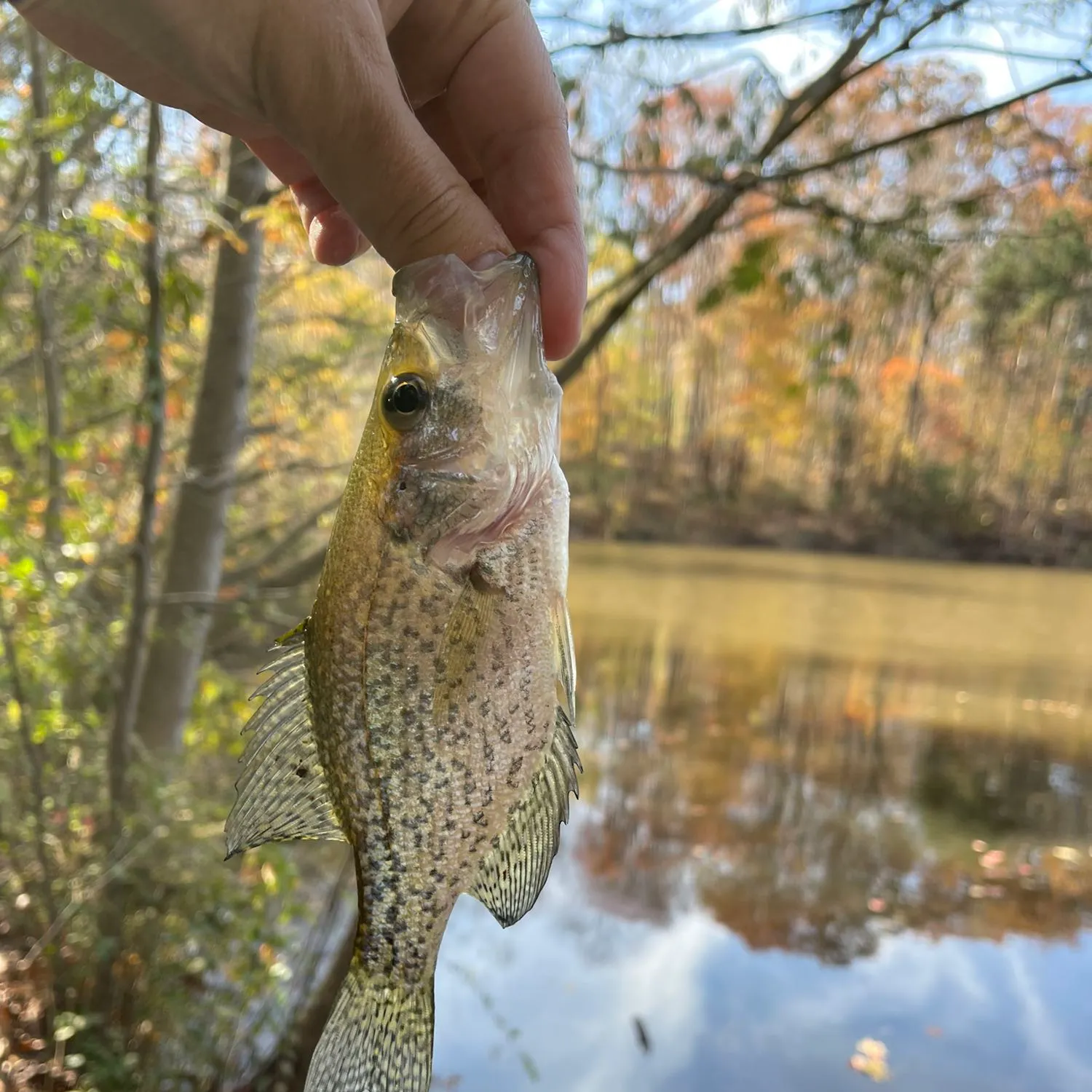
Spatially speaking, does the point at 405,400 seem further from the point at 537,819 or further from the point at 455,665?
the point at 537,819

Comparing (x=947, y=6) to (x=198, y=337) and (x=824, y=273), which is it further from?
(x=198, y=337)

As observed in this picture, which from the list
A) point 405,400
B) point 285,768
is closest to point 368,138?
point 405,400

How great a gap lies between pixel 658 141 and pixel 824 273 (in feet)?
2.97

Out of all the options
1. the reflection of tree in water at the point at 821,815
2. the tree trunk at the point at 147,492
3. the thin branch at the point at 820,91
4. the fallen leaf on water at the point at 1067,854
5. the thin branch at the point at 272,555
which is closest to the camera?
the thin branch at the point at 820,91

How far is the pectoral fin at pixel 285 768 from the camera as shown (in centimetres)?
118

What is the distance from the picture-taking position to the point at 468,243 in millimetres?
1209

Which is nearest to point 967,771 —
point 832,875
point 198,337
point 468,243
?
point 832,875

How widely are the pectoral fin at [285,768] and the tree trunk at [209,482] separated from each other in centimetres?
228

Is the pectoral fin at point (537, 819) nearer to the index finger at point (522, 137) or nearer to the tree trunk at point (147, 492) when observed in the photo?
the index finger at point (522, 137)

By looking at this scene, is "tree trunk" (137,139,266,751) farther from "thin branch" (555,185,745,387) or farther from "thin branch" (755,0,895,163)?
"thin branch" (755,0,895,163)

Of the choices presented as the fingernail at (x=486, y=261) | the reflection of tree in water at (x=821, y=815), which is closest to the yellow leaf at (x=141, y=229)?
the fingernail at (x=486, y=261)

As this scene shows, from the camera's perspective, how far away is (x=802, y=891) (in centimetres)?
579

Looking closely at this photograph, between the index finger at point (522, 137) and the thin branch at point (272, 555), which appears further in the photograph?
the thin branch at point (272, 555)

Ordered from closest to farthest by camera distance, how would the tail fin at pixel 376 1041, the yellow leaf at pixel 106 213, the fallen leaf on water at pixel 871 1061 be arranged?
the tail fin at pixel 376 1041, the yellow leaf at pixel 106 213, the fallen leaf on water at pixel 871 1061
